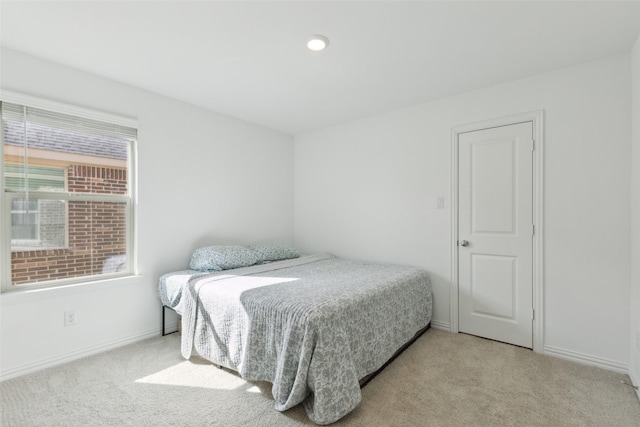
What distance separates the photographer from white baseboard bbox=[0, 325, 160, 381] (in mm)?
2158

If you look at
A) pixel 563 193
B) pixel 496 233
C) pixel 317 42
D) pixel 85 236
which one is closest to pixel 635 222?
pixel 563 193

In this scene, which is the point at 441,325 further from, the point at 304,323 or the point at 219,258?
the point at 219,258

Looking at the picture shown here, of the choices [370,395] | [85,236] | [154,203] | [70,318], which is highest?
[154,203]

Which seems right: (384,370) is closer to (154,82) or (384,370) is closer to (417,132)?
(417,132)

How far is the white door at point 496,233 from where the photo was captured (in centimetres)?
263

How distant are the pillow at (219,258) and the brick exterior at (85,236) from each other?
645 mm

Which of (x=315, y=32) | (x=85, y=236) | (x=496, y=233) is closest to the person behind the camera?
(x=315, y=32)

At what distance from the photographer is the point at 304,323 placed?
1.75 m

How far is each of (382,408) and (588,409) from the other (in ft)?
4.02

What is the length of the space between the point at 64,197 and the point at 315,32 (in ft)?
7.64

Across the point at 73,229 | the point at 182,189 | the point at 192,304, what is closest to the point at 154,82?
the point at 182,189

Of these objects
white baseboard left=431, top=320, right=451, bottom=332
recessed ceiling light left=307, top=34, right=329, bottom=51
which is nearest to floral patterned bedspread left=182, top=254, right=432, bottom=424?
white baseboard left=431, top=320, right=451, bottom=332

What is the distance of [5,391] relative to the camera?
1.99 m

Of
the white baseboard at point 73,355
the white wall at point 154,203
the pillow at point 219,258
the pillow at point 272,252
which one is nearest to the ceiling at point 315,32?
the white wall at point 154,203
